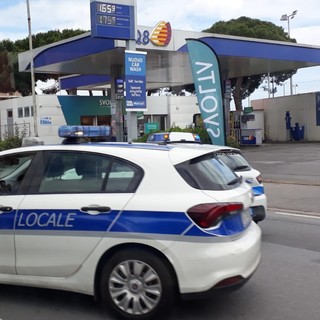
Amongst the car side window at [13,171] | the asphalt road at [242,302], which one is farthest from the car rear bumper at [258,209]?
the car side window at [13,171]

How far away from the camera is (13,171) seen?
16.4 feet

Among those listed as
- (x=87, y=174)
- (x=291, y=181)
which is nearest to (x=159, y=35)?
(x=291, y=181)

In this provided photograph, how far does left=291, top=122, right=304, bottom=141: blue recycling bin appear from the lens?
37438 millimetres

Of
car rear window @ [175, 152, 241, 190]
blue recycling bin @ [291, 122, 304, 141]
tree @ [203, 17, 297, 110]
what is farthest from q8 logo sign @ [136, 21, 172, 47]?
tree @ [203, 17, 297, 110]

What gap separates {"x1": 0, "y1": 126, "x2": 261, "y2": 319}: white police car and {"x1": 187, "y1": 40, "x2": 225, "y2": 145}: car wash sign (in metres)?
12.3

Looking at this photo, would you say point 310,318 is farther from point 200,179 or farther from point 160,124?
point 160,124

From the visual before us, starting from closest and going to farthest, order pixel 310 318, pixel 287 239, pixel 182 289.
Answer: pixel 182 289 → pixel 310 318 → pixel 287 239

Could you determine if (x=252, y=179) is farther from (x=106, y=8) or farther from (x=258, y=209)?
(x=106, y=8)

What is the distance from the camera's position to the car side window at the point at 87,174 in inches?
175

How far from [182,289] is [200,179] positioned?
95 centimetres

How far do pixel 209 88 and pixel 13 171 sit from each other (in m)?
12.8

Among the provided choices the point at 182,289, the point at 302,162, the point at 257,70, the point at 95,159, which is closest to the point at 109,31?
the point at 302,162

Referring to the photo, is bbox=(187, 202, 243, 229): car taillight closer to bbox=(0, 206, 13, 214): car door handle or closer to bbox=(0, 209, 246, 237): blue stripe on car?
bbox=(0, 209, 246, 237): blue stripe on car

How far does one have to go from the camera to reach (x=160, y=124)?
4512cm
